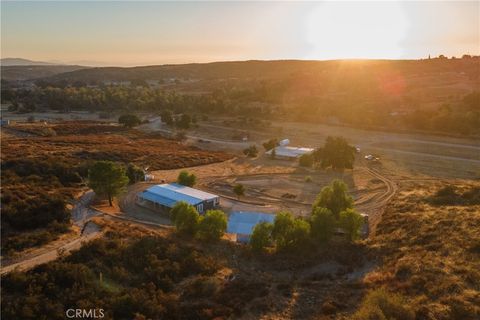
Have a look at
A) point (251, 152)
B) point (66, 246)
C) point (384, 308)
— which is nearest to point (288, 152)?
point (251, 152)

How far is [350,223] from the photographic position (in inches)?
1200

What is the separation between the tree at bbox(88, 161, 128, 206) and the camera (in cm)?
3697

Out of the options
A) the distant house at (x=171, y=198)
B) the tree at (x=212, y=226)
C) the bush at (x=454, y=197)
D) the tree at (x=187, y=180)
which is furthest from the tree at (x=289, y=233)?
the tree at (x=187, y=180)

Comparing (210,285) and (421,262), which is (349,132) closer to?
(421,262)

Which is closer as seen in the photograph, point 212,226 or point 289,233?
point 289,233

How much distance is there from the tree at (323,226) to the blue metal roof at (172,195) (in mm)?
12897

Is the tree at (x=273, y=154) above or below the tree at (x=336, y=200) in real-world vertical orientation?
below

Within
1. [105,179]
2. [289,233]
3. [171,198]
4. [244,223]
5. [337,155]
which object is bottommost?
[244,223]

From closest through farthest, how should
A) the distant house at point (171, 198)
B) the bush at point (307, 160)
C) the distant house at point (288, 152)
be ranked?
the distant house at point (171, 198) < the bush at point (307, 160) < the distant house at point (288, 152)

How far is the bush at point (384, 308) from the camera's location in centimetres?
1884

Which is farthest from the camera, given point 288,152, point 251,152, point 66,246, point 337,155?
point 251,152

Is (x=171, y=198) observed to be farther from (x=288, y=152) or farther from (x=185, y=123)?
(x=185, y=123)

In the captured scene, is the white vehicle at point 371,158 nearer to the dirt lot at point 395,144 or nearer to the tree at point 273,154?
the dirt lot at point 395,144

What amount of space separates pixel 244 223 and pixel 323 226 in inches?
278
